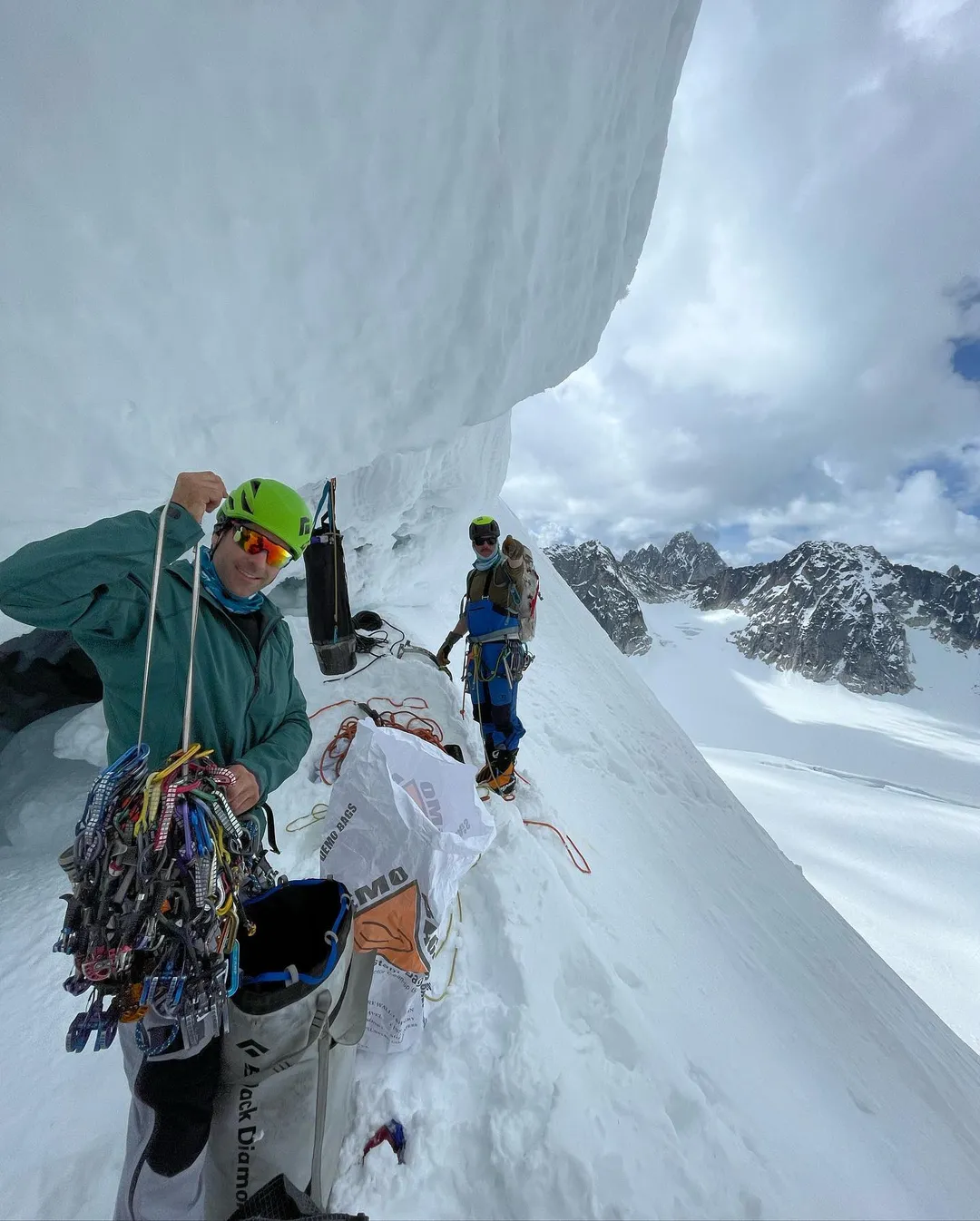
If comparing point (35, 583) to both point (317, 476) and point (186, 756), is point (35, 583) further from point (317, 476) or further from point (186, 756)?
point (317, 476)

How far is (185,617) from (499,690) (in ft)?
8.69

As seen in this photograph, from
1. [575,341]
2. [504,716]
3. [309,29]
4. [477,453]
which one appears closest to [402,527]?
[477,453]

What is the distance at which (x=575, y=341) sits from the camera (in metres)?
4.21

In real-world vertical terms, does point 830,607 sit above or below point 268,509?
above

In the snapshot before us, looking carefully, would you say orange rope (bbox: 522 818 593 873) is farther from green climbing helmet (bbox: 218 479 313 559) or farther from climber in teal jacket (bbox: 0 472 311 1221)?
green climbing helmet (bbox: 218 479 313 559)

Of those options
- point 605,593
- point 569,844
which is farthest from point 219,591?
point 605,593

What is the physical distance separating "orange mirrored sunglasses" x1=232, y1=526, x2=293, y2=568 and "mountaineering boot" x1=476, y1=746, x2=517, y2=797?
2.66 m

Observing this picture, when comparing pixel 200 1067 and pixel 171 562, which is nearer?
pixel 200 1067

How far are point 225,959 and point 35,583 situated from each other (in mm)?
892

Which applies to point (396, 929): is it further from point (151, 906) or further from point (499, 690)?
point (499, 690)

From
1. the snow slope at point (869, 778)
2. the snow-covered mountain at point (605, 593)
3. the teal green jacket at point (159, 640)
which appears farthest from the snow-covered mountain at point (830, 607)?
the teal green jacket at point (159, 640)

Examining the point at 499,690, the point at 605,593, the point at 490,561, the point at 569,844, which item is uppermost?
the point at 605,593

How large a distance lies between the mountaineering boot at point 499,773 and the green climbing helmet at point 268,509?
2660mm

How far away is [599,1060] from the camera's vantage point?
1.89 meters
